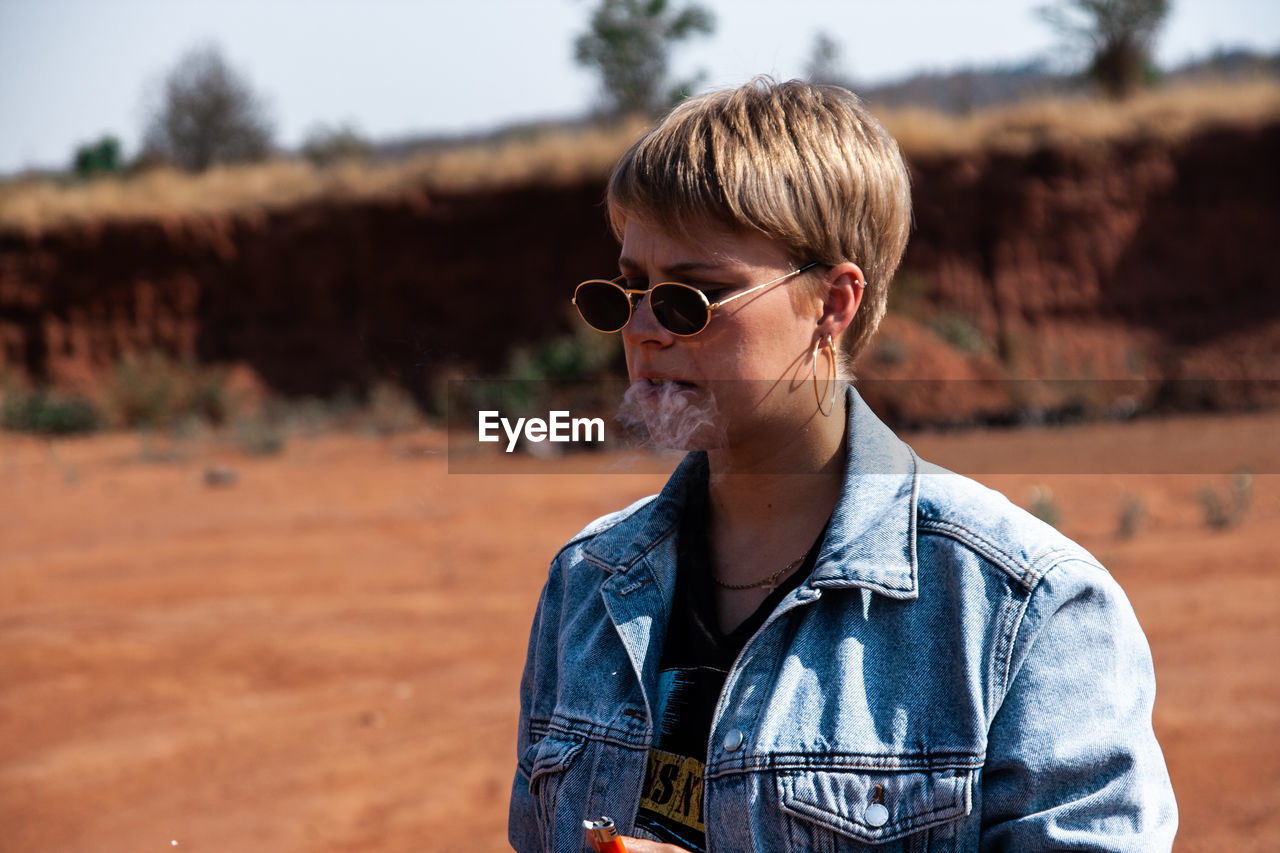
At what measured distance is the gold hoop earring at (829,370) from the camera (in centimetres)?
166

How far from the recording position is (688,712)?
167cm

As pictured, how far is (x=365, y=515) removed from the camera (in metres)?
9.72

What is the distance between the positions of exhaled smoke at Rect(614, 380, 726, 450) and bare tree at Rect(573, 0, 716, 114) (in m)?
23.6

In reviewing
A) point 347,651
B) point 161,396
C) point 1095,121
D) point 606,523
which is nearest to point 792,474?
point 606,523

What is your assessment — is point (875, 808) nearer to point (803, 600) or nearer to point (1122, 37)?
point (803, 600)

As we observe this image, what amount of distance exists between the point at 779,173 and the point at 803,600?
0.58m

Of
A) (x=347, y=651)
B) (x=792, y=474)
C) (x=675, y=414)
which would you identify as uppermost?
(x=675, y=414)

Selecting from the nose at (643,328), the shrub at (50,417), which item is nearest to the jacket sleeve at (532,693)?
the nose at (643,328)

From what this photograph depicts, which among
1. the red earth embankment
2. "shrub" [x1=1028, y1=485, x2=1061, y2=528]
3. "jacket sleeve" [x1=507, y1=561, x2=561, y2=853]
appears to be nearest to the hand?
"jacket sleeve" [x1=507, y1=561, x2=561, y2=853]

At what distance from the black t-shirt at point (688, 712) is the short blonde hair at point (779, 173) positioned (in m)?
0.45

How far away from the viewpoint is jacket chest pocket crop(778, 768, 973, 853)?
1.43 meters

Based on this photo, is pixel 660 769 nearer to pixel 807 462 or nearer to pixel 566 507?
pixel 807 462

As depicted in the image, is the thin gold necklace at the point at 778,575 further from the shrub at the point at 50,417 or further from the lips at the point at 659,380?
the shrub at the point at 50,417

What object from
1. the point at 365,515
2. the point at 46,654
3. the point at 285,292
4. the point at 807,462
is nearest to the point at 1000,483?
the point at 365,515
